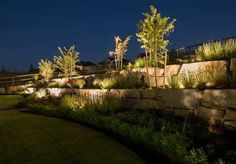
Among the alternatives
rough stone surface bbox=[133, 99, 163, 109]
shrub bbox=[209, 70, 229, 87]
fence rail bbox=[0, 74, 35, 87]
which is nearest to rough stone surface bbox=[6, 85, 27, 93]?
fence rail bbox=[0, 74, 35, 87]

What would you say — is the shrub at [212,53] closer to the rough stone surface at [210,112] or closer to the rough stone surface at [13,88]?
the rough stone surface at [210,112]

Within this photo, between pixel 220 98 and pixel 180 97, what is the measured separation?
4.35 ft

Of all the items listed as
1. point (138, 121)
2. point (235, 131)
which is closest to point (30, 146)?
point (138, 121)

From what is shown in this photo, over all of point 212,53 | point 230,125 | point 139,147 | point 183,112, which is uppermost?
point 212,53

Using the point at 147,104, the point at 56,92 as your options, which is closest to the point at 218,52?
the point at 147,104

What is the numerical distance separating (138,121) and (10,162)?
126 inches

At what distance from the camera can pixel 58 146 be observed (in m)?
7.02

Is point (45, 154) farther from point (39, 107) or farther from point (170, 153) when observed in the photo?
point (39, 107)

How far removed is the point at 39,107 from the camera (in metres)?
13.2

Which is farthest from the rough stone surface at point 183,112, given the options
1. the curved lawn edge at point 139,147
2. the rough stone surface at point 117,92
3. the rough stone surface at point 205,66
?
the rough stone surface at point 117,92

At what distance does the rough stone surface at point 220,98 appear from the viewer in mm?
6297

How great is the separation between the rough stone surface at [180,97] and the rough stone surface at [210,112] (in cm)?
15

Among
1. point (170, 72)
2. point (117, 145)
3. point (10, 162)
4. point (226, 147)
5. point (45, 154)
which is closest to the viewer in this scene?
point (226, 147)

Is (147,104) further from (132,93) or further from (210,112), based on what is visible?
(210,112)
